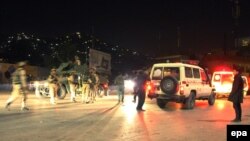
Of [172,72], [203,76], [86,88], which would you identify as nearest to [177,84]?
[172,72]

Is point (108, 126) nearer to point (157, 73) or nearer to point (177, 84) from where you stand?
point (177, 84)

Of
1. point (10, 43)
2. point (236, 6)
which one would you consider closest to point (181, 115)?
point (236, 6)

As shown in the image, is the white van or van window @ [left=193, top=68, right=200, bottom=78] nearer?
the white van

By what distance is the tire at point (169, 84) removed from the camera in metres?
20.3

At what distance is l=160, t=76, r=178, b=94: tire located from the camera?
2028cm

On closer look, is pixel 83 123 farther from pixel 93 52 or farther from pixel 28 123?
pixel 93 52

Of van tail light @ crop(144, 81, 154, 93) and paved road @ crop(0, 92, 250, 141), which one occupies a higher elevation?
van tail light @ crop(144, 81, 154, 93)

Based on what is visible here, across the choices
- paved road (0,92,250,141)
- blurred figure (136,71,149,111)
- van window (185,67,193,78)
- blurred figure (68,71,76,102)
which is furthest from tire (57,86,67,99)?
paved road (0,92,250,141)

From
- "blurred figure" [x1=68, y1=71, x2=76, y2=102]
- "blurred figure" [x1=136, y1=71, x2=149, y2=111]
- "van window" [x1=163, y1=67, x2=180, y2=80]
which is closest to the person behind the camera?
"blurred figure" [x1=136, y1=71, x2=149, y2=111]

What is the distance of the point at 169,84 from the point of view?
67.1 feet

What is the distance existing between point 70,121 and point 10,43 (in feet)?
283

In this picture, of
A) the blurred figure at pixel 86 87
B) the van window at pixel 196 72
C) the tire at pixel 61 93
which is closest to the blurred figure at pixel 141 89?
the van window at pixel 196 72

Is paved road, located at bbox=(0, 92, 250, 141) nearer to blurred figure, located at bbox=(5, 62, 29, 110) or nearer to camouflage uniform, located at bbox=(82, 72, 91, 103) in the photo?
blurred figure, located at bbox=(5, 62, 29, 110)

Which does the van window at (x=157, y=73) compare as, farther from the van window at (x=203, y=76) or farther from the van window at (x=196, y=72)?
the van window at (x=203, y=76)
